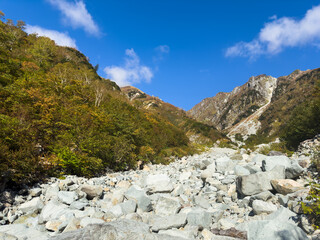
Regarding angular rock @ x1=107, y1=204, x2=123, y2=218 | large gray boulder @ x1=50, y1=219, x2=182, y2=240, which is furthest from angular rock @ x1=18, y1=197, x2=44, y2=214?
large gray boulder @ x1=50, y1=219, x2=182, y2=240

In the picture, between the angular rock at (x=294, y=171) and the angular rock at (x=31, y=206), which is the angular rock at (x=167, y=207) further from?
the angular rock at (x=294, y=171)

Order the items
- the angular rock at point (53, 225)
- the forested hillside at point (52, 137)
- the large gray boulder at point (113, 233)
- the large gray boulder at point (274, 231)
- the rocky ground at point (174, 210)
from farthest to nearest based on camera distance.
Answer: the forested hillside at point (52, 137) → the angular rock at point (53, 225) → the rocky ground at point (174, 210) → the large gray boulder at point (274, 231) → the large gray boulder at point (113, 233)

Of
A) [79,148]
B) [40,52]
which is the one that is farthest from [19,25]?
[79,148]

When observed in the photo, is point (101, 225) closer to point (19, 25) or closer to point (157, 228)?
point (157, 228)

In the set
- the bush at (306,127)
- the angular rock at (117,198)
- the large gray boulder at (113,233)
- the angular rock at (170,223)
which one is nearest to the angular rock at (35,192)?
the angular rock at (117,198)

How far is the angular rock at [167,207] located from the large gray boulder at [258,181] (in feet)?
6.81

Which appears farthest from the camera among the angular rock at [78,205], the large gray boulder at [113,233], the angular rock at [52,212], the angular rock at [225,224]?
the angular rock at [78,205]

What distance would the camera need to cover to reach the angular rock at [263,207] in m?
3.92

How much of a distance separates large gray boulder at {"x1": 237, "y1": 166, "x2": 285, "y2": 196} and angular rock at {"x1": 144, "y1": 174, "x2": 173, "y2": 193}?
256cm

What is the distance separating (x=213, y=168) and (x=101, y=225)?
5.95 m

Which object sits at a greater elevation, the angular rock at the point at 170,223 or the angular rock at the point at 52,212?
the angular rock at the point at 170,223

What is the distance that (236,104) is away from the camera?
135625 mm

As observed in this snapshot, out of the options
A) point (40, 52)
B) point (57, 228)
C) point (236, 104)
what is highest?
point (236, 104)

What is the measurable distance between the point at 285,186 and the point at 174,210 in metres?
3.18
